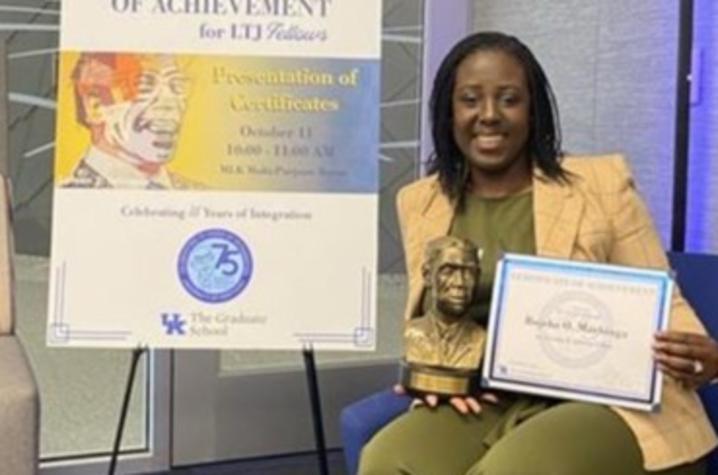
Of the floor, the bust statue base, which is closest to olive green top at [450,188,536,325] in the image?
the bust statue base

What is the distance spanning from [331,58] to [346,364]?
141cm

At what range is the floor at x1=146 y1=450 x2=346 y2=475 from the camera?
329 cm

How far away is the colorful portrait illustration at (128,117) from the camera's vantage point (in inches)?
91.1

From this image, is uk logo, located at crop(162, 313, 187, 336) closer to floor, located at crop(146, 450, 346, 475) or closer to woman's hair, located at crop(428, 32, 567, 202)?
woman's hair, located at crop(428, 32, 567, 202)

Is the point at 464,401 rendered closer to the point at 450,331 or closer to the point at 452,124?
the point at 450,331

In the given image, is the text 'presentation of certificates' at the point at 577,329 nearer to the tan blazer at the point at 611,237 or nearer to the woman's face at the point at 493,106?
the tan blazer at the point at 611,237

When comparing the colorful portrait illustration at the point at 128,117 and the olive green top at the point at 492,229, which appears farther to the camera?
the colorful portrait illustration at the point at 128,117

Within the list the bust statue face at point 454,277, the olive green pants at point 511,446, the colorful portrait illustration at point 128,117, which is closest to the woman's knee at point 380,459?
the olive green pants at point 511,446

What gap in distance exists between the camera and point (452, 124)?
2158 millimetres

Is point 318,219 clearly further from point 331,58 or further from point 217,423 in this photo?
point 217,423

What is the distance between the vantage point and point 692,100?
3023 mm

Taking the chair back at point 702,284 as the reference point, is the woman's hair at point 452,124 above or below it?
above

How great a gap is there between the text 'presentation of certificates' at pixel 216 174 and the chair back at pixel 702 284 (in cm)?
65

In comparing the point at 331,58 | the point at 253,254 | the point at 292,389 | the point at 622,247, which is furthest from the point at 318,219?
the point at 292,389
